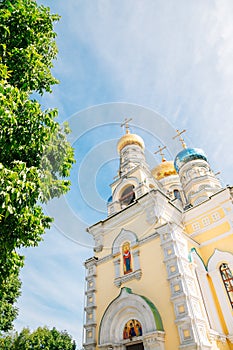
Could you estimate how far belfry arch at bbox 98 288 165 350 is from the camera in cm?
881

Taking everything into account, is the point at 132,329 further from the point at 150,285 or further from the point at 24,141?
the point at 24,141

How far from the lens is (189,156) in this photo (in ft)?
64.2

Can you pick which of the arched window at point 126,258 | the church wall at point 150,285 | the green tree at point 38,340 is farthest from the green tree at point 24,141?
the green tree at point 38,340

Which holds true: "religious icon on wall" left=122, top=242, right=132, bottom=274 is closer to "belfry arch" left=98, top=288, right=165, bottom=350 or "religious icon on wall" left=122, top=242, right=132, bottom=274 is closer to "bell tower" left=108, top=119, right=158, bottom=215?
"belfry arch" left=98, top=288, right=165, bottom=350

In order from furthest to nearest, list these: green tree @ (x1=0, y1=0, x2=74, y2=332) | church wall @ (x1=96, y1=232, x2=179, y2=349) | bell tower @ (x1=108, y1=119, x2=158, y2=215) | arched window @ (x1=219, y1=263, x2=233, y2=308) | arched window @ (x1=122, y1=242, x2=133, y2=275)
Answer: bell tower @ (x1=108, y1=119, x2=158, y2=215) → arched window @ (x1=122, y1=242, x2=133, y2=275) → arched window @ (x1=219, y1=263, x2=233, y2=308) → church wall @ (x1=96, y1=232, x2=179, y2=349) → green tree @ (x1=0, y1=0, x2=74, y2=332)

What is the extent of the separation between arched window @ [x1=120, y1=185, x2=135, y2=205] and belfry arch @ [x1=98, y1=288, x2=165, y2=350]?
572 cm

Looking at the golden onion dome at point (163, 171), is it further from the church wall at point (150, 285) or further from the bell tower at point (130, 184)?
the church wall at point (150, 285)

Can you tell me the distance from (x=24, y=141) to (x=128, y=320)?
28.6 ft

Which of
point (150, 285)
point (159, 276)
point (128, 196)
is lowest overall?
point (150, 285)

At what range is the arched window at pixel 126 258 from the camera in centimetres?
1161

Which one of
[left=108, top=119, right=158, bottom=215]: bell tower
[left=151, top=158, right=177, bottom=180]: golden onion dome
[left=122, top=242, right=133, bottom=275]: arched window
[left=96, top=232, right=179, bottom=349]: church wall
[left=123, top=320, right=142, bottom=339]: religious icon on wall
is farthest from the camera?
[left=151, top=158, right=177, bottom=180]: golden onion dome

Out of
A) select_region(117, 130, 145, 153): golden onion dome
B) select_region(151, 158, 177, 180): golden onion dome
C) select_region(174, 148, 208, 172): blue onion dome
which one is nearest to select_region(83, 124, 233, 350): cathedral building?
select_region(117, 130, 145, 153): golden onion dome

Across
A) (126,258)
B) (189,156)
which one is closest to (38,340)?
(126,258)

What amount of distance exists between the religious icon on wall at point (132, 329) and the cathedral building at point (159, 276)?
0.11ft
